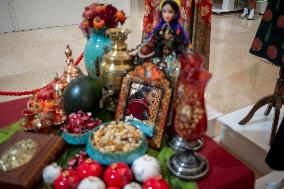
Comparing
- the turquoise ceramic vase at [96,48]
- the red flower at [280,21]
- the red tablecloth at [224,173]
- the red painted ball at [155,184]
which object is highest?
the red flower at [280,21]

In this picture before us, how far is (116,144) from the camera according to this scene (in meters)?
0.94

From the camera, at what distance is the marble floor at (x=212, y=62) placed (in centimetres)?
256

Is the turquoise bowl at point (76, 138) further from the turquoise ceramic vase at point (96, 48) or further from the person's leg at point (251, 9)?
the person's leg at point (251, 9)

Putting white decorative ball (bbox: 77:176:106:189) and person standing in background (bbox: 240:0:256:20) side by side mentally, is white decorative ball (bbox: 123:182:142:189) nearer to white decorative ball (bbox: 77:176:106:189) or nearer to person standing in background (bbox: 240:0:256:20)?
white decorative ball (bbox: 77:176:106:189)

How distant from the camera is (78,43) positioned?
371cm

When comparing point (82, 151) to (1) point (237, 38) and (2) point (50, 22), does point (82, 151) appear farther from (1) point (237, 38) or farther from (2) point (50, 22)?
(2) point (50, 22)

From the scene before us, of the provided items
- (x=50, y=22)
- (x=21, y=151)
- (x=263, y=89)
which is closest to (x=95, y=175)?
(x=21, y=151)

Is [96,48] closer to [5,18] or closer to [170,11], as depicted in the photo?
[170,11]

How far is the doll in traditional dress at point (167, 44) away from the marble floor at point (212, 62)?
1230mm

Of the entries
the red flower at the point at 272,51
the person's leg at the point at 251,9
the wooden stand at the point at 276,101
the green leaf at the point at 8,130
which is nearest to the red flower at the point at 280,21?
the red flower at the point at 272,51

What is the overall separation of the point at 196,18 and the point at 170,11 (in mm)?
794

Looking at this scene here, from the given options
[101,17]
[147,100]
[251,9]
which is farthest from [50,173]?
[251,9]

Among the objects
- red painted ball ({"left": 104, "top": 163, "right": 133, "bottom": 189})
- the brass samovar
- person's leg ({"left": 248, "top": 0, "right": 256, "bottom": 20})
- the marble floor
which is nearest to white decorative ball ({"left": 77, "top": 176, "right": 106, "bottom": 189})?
red painted ball ({"left": 104, "top": 163, "right": 133, "bottom": 189})

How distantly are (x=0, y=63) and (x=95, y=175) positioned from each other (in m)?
2.68
